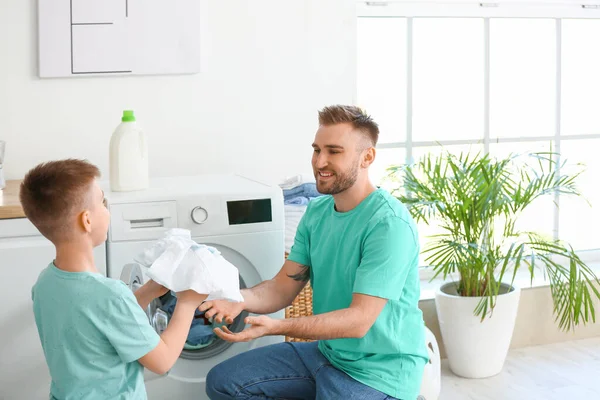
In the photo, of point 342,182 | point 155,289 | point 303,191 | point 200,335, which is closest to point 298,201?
point 303,191

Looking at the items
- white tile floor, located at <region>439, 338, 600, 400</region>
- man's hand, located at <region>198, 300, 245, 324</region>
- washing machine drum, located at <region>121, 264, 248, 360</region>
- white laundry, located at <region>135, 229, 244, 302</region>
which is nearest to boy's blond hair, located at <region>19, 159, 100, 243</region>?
white laundry, located at <region>135, 229, 244, 302</region>

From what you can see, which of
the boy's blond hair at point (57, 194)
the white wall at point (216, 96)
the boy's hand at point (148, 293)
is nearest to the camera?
the boy's blond hair at point (57, 194)

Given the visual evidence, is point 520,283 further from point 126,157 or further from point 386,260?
point 126,157

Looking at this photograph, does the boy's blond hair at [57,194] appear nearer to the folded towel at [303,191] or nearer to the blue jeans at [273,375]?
the blue jeans at [273,375]

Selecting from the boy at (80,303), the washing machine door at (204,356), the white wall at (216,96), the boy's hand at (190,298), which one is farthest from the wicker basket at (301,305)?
the boy at (80,303)

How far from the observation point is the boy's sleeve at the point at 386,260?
199 centimetres

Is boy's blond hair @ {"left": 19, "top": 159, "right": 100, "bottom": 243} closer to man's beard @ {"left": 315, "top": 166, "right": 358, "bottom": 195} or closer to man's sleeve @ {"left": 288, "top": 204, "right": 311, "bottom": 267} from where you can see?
man's beard @ {"left": 315, "top": 166, "right": 358, "bottom": 195}

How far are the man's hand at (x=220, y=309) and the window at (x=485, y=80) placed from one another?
1498mm

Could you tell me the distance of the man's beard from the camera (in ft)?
7.02

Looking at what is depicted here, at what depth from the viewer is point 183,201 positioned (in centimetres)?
246

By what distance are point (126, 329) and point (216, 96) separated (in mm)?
1621

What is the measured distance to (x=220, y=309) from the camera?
204cm

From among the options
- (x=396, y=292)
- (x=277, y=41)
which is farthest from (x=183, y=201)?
(x=277, y=41)


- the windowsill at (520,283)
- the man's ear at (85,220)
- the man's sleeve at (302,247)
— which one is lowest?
the windowsill at (520,283)
